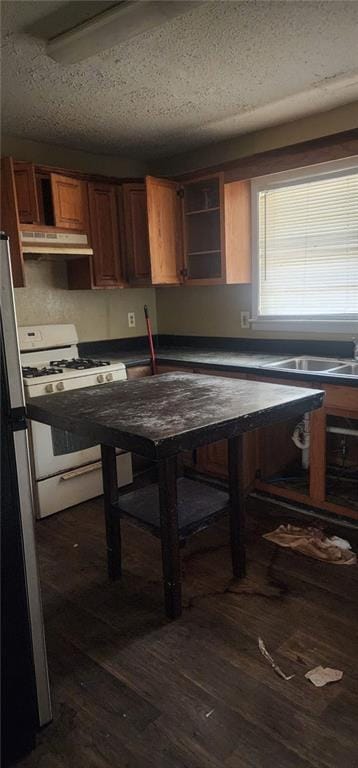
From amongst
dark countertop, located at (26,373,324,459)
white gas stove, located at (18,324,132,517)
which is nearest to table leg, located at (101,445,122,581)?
dark countertop, located at (26,373,324,459)

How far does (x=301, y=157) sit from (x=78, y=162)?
1.65m

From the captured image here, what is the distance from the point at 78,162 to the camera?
3648 millimetres

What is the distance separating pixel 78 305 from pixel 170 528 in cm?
234

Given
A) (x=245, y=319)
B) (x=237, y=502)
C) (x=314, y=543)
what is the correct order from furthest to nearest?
(x=245, y=319), (x=314, y=543), (x=237, y=502)

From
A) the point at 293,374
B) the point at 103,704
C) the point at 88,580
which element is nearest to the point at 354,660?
the point at 103,704

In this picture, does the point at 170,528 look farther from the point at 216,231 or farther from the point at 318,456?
the point at 216,231

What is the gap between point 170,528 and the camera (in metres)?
1.86

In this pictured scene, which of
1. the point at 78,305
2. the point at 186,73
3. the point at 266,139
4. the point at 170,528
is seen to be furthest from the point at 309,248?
the point at 170,528

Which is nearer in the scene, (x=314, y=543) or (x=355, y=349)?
(x=314, y=543)

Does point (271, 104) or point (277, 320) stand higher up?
point (271, 104)

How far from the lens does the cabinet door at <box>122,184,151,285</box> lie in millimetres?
3559

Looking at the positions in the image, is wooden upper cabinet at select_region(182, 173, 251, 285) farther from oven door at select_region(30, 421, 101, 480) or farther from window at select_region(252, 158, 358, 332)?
oven door at select_region(30, 421, 101, 480)

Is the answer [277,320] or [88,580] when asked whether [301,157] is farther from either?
[88,580]

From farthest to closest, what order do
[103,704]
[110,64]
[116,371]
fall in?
[116,371], [110,64], [103,704]
